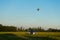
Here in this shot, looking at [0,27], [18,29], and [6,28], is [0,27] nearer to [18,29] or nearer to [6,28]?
[6,28]

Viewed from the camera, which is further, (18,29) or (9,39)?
(18,29)

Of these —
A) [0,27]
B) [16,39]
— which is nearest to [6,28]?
[0,27]

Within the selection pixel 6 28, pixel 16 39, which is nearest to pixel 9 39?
pixel 16 39

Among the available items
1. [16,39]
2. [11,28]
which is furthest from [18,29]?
[16,39]

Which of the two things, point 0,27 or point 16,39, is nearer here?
point 16,39

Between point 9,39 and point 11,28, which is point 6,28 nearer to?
point 11,28

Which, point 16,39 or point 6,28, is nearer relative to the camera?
point 16,39

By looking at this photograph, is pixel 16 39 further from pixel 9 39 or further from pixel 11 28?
pixel 11 28
